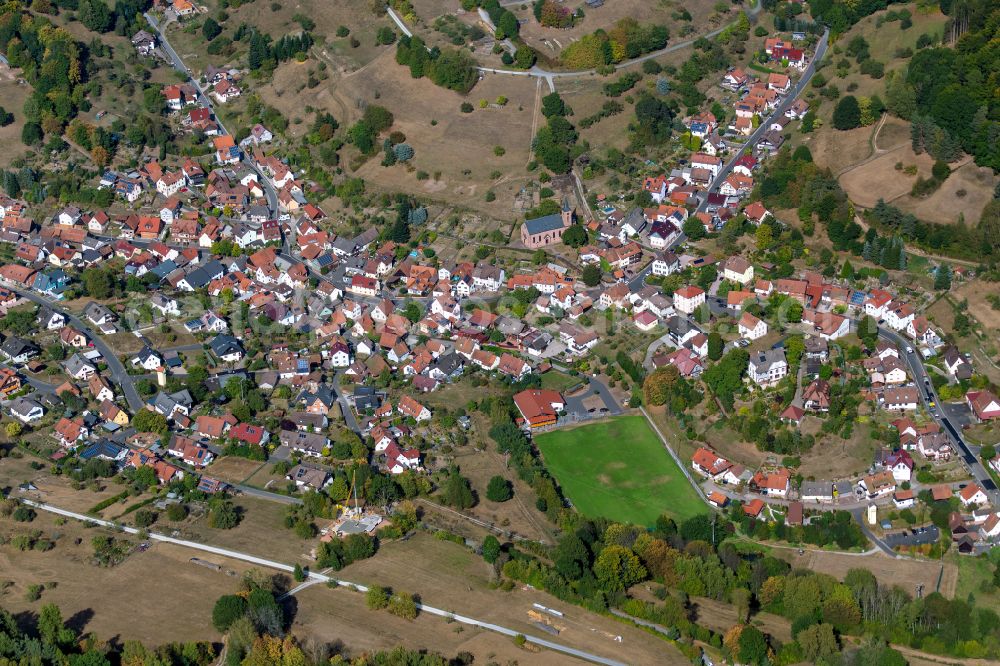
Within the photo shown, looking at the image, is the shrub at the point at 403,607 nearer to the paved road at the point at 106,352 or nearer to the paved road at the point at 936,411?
the paved road at the point at 106,352

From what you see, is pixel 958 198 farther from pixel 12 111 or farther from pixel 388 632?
pixel 12 111

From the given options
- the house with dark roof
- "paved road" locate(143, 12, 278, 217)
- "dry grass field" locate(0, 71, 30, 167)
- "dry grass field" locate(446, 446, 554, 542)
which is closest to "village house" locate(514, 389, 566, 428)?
"dry grass field" locate(446, 446, 554, 542)

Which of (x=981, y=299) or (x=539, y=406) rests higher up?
(x=981, y=299)

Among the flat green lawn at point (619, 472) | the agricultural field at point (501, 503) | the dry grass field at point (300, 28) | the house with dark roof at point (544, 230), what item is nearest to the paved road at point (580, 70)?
the dry grass field at point (300, 28)

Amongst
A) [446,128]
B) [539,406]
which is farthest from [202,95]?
[539,406]

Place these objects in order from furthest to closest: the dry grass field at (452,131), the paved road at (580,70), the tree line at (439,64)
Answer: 1. the paved road at (580,70)
2. the tree line at (439,64)
3. the dry grass field at (452,131)

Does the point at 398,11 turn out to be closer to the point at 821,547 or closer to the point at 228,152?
the point at 228,152

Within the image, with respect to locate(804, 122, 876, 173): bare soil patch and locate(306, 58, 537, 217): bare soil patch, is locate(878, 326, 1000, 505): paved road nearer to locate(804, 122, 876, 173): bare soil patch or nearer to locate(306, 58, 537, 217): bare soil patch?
locate(804, 122, 876, 173): bare soil patch
